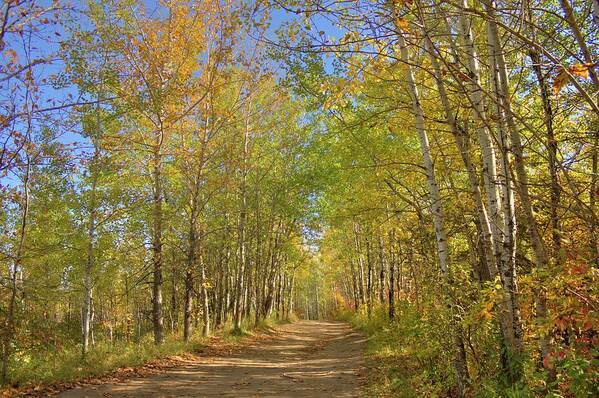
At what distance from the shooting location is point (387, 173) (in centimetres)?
1015

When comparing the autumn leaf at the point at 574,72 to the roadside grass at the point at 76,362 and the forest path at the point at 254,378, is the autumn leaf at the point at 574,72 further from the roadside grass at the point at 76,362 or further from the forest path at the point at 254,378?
the roadside grass at the point at 76,362

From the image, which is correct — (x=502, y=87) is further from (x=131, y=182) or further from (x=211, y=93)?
(x=131, y=182)

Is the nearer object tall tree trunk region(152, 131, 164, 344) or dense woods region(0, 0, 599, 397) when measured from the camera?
dense woods region(0, 0, 599, 397)

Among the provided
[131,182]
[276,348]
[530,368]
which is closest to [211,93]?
[131,182]

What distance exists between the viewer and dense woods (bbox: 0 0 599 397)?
11.3ft

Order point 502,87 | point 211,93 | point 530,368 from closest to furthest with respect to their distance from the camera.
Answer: point 502,87 → point 530,368 → point 211,93

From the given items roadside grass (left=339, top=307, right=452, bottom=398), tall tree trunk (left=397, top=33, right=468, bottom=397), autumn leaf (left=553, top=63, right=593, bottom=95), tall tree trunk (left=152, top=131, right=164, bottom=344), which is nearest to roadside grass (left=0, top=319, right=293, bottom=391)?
tall tree trunk (left=152, top=131, right=164, bottom=344)

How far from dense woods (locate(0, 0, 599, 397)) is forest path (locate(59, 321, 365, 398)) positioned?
926 millimetres

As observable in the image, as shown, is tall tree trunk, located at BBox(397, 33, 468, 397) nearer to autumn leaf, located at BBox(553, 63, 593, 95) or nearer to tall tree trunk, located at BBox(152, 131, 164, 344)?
autumn leaf, located at BBox(553, 63, 593, 95)

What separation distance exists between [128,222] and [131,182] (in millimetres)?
1565

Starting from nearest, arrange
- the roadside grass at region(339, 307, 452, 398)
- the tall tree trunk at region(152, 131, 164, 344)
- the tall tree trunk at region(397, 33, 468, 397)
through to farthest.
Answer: the tall tree trunk at region(397, 33, 468, 397), the roadside grass at region(339, 307, 452, 398), the tall tree trunk at region(152, 131, 164, 344)

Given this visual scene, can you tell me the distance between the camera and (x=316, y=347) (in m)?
16.6

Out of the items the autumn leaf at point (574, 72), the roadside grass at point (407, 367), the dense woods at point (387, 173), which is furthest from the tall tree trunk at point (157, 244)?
the autumn leaf at point (574, 72)

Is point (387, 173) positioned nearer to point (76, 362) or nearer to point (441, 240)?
point (441, 240)
